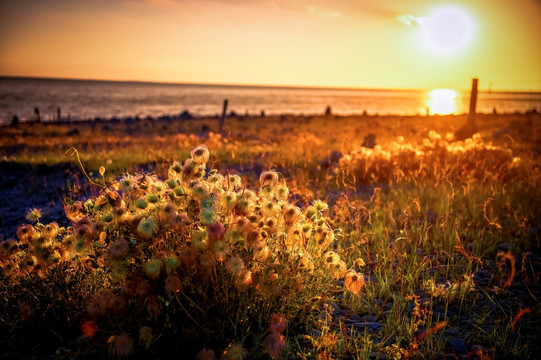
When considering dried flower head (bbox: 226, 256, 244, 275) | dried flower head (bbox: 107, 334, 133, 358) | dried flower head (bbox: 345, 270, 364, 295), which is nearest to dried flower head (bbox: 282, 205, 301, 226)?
dried flower head (bbox: 226, 256, 244, 275)

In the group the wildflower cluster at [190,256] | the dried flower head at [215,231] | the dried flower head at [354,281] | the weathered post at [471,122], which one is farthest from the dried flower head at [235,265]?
the weathered post at [471,122]

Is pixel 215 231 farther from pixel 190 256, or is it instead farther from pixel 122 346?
pixel 122 346

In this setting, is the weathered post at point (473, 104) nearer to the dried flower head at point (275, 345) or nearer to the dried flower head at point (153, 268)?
the dried flower head at point (275, 345)

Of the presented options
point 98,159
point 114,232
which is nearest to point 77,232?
point 114,232

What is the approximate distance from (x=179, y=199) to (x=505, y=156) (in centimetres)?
785

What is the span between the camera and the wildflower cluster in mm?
2312

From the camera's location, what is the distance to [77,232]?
2.39 m

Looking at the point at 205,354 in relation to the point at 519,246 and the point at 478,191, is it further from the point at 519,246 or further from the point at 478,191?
the point at 478,191

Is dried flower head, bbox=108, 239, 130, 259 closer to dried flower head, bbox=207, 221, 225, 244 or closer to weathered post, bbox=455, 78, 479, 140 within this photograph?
dried flower head, bbox=207, 221, 225, 244

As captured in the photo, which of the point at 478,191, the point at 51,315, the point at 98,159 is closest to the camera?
the point at 51,315

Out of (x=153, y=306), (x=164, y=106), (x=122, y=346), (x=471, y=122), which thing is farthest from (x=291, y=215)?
(x=164, y=106)

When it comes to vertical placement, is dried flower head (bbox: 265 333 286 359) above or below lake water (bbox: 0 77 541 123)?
below

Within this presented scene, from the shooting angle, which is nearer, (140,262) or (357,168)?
(140,262)

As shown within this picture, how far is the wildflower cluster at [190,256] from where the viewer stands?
2312mm
